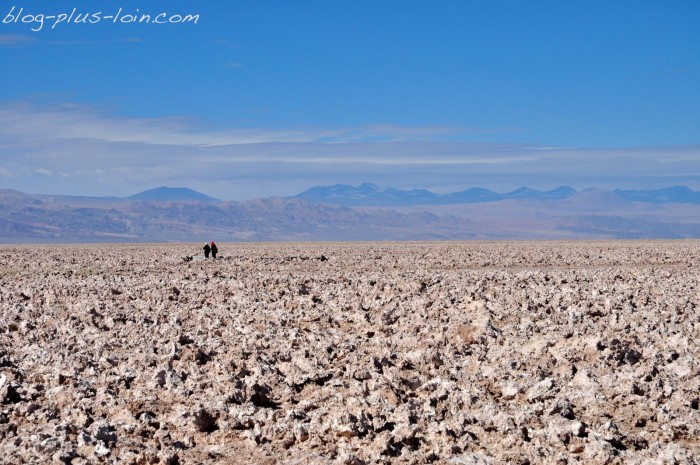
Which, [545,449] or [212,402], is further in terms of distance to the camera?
[212,402]

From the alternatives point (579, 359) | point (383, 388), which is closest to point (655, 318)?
point (579, 359)

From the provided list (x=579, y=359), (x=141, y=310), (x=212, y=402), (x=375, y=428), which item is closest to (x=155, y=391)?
(x=212, y=402)

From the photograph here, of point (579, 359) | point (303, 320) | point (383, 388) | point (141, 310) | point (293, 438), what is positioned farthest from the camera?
point (141, 310)

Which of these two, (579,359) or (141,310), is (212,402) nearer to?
(579,359)

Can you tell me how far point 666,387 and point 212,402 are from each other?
3.64 metres

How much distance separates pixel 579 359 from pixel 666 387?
53.9 inches

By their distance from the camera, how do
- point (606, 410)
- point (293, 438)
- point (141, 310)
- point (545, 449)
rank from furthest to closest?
1. point (141, 310)
2. point (606, 410)
3. point (293, 438)
4. point (545, 449)

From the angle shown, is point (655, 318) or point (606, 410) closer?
point (606, 410)

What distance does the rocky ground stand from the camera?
6707 millimetres

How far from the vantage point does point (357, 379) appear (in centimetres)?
859

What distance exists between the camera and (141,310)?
1366 cm

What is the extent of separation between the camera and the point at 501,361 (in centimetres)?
908

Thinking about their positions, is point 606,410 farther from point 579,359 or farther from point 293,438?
point 293,438

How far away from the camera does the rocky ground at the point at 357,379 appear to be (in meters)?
6.71
